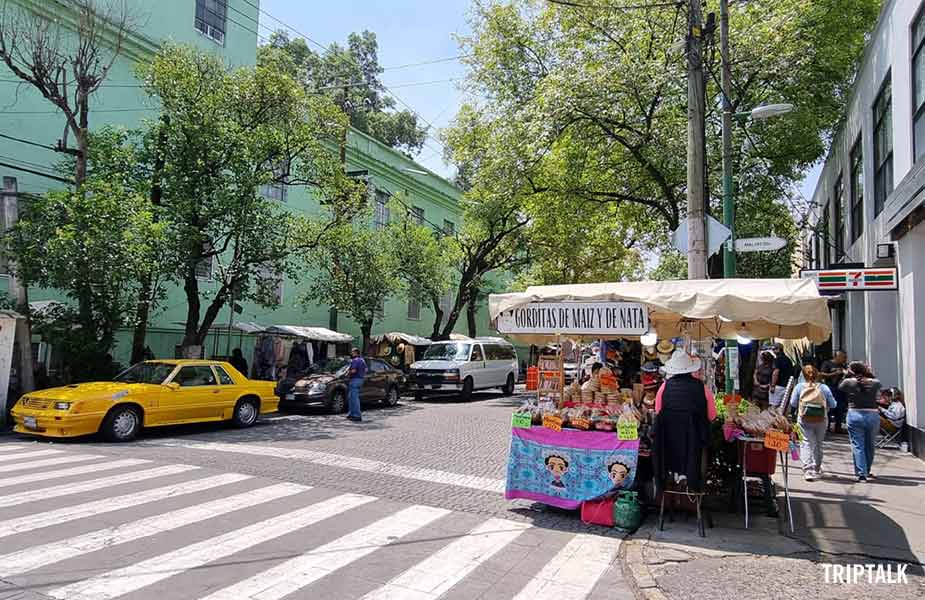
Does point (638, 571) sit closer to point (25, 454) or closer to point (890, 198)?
point (25, 454)

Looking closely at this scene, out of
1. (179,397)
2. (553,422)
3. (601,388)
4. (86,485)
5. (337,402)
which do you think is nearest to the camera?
(553,422)

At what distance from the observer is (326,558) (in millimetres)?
5703

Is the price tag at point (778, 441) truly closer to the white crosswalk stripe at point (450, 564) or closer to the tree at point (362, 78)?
the white crosswalk stripe at point (450, 564)

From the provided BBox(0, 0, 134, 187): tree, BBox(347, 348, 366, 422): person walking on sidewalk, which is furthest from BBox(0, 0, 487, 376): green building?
BBox(347, 348, 366, 422): person walking on sidewalk

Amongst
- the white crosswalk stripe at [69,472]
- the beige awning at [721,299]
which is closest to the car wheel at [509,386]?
the white crosswalk stripe at [69,472]

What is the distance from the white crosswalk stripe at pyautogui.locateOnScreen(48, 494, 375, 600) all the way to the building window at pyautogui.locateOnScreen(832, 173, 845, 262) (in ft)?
60.9

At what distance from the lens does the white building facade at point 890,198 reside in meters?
11.1

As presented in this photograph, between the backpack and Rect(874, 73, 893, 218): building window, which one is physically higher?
Rect(874, 73, 893, 218): building window

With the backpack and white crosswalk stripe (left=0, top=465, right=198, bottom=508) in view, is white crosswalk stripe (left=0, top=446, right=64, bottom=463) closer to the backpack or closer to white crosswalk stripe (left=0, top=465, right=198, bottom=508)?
white crosswalk stripe (left=0, top=465, right=198, bottom=508)

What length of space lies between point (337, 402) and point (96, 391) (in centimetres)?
709

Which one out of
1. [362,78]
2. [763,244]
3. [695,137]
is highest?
[362,78]

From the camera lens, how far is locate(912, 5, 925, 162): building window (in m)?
11.0

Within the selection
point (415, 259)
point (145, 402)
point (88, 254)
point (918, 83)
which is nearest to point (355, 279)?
point (415, 259)

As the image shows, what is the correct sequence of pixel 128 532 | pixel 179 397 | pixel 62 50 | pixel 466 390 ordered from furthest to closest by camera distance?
1. pixel 466 390
2. pixel 62 50
3. pixel 179 397
4. pixel 128 532
